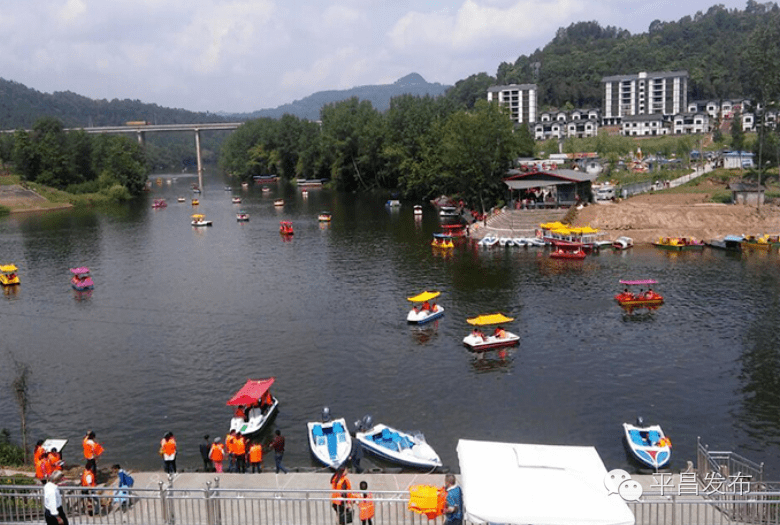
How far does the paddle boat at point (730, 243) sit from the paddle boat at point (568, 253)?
1297cm

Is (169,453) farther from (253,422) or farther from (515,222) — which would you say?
(515,222)

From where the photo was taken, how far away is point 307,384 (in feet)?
116

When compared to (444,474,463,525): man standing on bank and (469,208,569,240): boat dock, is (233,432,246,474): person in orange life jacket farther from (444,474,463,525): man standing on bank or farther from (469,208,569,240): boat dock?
(469,208,569,240): boat dock

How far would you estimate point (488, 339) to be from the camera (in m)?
39.9

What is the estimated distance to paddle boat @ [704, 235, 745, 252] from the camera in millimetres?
65375

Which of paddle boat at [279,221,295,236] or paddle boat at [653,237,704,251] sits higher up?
paddle boat at [279,221,295,236]

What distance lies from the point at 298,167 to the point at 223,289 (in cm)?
11226

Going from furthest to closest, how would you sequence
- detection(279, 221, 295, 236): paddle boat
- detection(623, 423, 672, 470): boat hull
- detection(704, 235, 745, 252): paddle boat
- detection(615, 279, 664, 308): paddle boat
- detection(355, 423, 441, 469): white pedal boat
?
detection(279, 221, 295, 236): paddle boat
detection(704, 235, 745, 252): paddle boat
detection(615, 279, 664, 308): paddle boat
detection(355, 423, 441, 469): white pedal boat
detection(623, 423, 672, 470): boat hull

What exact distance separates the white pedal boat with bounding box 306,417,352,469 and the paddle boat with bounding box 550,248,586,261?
39045 millimetres

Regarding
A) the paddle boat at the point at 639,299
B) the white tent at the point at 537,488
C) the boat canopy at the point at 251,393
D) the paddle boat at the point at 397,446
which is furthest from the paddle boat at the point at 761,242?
the white tent at the point at 537,488

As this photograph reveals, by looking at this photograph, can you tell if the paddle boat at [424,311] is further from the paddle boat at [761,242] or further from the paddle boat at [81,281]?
the paddle boat at [761,242]

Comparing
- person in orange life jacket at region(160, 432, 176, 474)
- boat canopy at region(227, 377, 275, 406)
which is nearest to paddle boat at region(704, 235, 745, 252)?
boat canopy at region(227, 377, 275, 406)

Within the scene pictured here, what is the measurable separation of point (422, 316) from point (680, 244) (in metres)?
34.1

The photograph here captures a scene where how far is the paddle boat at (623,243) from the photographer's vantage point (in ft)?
222
